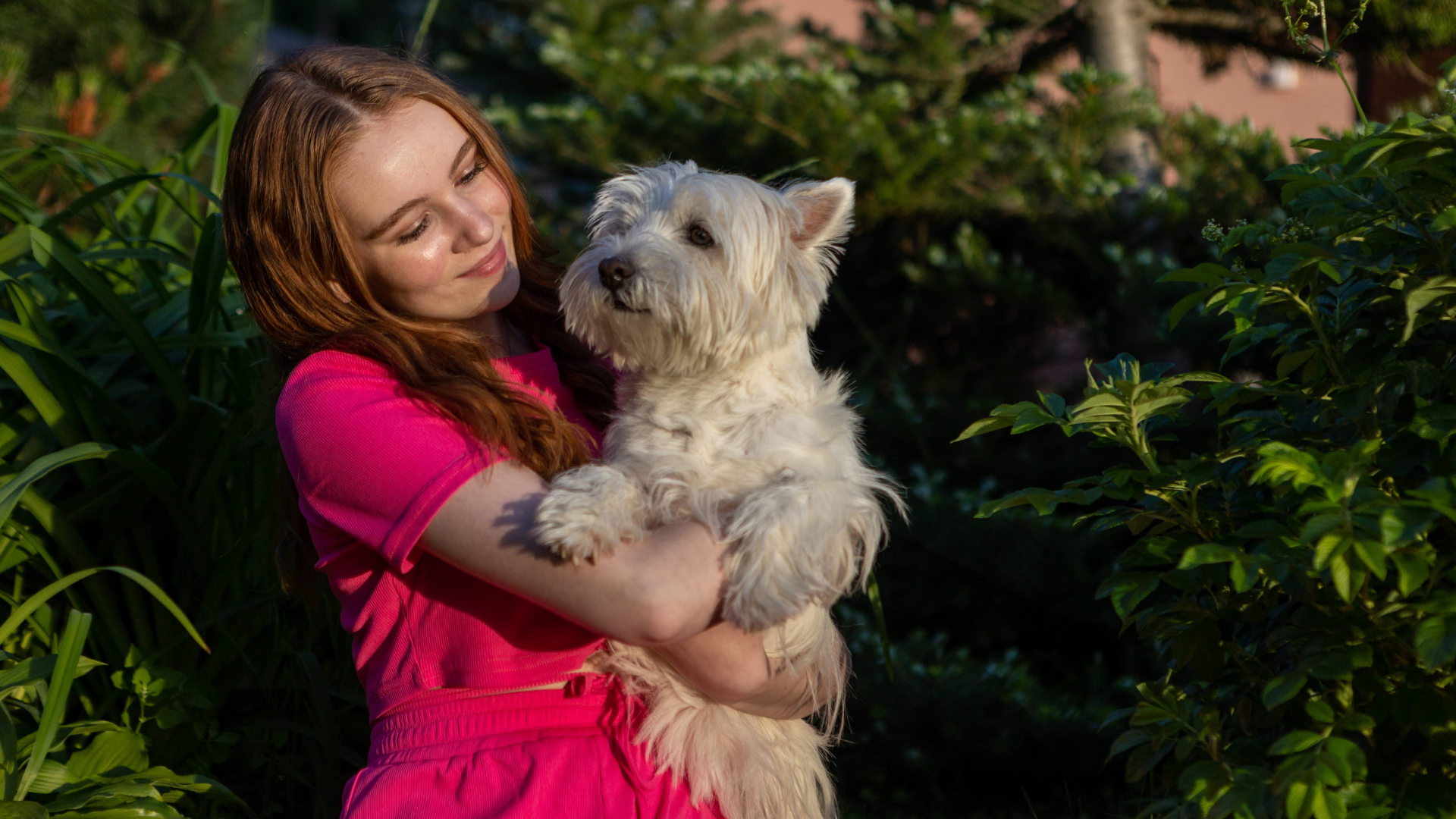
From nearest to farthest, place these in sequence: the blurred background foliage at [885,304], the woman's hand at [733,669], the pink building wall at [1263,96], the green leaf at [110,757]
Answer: the woman's hand at [733,669], the green leaf at [110,757], the blurred background foliage at [885,304], the pink building wall at [1263,96]

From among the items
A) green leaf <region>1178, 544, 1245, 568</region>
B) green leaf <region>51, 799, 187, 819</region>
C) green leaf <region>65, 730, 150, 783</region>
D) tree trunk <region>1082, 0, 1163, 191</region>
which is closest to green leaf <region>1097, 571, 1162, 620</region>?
green leaf <region>1178, 544, 1245, 568</region>

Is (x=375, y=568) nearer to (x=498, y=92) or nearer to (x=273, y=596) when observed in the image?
(x=273, y=596)

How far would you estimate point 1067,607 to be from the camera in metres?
4.00

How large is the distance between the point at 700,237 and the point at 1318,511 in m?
1.19

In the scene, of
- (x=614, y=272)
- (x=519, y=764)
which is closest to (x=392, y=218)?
(x=614, y=272)

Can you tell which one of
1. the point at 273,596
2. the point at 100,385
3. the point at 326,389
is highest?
the point at 326,389

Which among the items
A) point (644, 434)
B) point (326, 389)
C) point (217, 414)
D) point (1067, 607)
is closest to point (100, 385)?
point (217, 414)

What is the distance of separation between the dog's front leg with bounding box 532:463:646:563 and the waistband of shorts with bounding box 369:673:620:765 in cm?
38

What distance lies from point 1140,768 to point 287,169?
181cm

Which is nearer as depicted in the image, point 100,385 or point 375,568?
point 375,568

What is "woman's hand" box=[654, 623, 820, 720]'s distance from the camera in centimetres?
179

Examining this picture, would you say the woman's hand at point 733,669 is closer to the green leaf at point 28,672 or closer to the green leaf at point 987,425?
the green leaf at point 987,425

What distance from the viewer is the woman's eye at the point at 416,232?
6.62ft

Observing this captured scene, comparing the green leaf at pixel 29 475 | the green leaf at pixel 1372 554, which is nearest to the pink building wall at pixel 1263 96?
the green leaf at pixel 29 475
